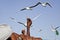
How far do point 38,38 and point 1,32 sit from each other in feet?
82.2

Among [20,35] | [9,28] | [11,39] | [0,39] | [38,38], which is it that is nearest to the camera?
[0,39]

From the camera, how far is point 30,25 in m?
52.5

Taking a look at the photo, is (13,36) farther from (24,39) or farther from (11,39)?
(24,39)

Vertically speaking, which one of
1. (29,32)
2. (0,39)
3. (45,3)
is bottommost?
(0,39)

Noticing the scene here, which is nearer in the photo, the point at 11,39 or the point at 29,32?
the point at 11,39

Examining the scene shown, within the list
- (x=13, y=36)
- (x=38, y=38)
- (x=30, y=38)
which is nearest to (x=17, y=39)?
(x=13, y=36)

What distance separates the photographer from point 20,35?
39.5 meters

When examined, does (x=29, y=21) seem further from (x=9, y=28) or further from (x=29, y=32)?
(x=9, y=28)

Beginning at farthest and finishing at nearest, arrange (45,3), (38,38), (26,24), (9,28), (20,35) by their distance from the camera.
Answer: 1. (26,24)
2. (38,38)
3. (45,3)
4. (20,35)
5. (9,28)

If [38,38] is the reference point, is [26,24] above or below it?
above

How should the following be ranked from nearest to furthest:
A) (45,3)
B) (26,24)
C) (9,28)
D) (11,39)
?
1. (9,28)
2. (11,39)
3. (45,3)
4. (26,24)

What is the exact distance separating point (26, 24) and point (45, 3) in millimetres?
10960

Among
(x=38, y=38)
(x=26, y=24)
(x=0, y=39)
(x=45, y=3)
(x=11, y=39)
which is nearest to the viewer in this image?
(x=0, y=39)

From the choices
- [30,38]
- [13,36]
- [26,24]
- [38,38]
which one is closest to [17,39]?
[13,36]
